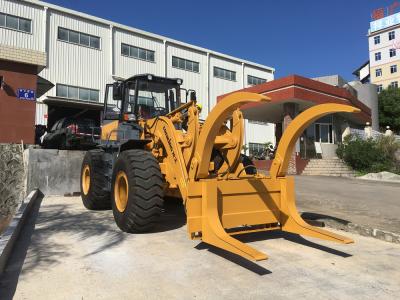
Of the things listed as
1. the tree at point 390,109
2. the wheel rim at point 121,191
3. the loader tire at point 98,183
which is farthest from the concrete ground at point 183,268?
the tree at point 390,109

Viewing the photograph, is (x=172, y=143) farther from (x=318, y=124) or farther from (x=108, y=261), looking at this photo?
(x=318, y=124)

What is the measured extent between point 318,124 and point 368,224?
740 inches

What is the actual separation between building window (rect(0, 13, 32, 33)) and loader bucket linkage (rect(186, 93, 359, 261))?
21.8 metres

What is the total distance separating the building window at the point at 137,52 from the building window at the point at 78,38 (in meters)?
2.07

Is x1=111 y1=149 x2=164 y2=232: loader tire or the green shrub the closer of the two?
x1=111 y1=149 x2=164 y2=232: loader tire

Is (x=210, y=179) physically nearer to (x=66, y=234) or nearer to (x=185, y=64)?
(x=66, y=234)

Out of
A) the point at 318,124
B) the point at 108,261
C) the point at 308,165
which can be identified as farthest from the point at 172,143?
the point at 318,124

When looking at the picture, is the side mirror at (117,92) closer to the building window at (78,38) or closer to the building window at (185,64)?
the building window at (78,38)

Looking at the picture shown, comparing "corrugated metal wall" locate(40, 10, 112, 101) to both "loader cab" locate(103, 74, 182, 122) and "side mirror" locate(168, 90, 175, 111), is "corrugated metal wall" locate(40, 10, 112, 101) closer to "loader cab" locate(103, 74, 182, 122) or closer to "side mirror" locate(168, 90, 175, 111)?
"loader cab" locate(103, 74, 182, 122)

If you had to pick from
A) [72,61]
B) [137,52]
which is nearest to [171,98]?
[72,61]

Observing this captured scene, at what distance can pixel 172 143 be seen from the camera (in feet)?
19.7

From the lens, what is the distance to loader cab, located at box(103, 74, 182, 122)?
7.64 m

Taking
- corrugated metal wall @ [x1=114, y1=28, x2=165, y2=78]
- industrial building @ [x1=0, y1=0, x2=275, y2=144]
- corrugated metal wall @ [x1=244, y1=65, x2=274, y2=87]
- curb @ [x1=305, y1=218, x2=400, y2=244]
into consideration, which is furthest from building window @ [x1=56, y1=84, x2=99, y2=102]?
curb @ [x1=305, y1=218, x2=400, y2=244]

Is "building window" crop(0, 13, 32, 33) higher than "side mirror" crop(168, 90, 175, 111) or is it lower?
higher
